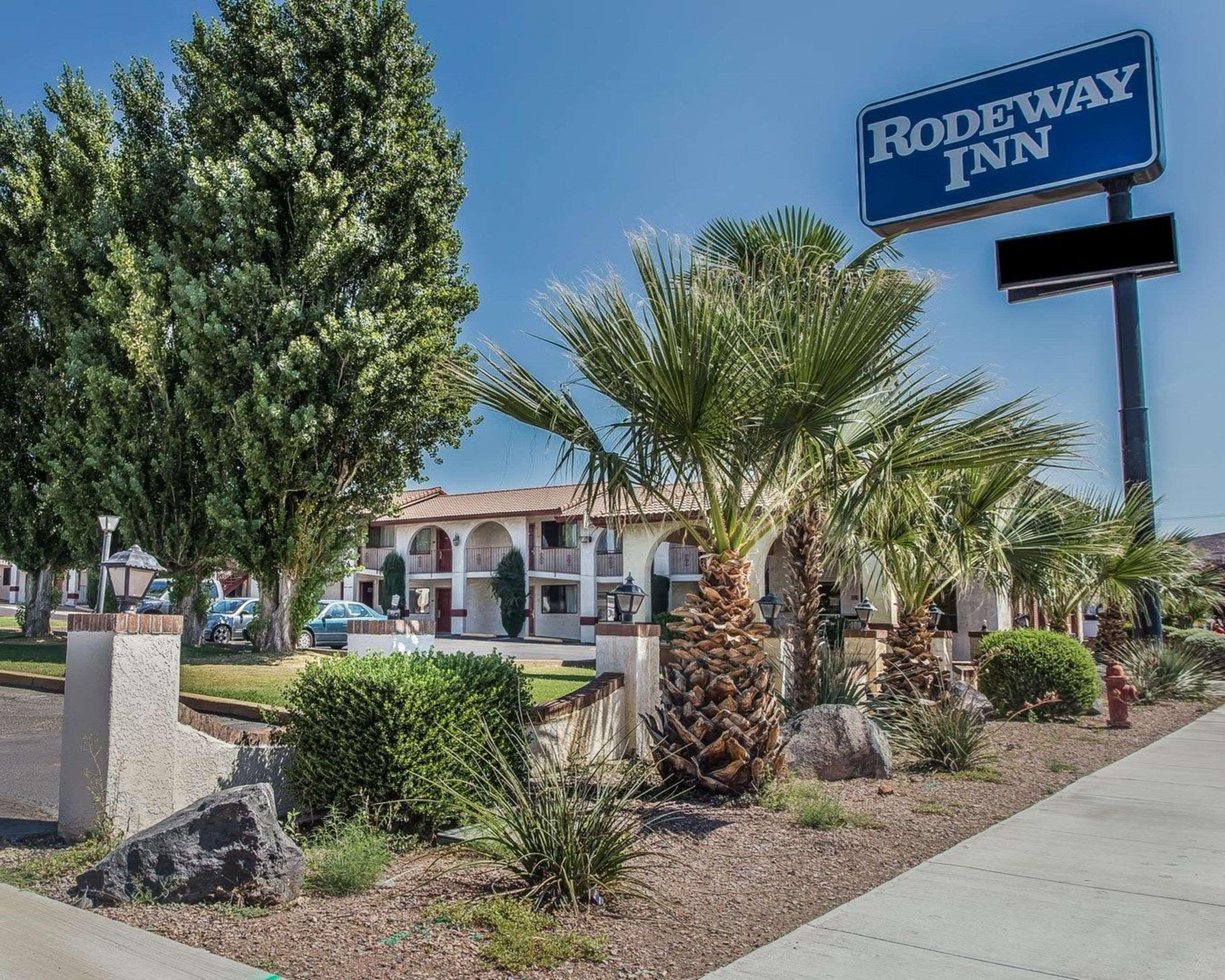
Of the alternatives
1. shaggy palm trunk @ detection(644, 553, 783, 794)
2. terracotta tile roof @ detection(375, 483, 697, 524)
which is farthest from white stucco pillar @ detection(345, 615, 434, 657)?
terracotta tile roof @ detection(375, 483, 697, 524)

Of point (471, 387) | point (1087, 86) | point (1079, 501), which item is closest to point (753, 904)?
point (471, 387)

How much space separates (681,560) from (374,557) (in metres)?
16.4

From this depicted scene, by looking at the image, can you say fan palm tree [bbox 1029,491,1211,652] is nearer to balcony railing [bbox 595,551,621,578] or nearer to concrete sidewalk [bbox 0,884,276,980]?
concrete sidewalk [bbox 0,884,276,980]

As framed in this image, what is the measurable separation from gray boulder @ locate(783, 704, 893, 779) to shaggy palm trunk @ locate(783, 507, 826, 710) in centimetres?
179

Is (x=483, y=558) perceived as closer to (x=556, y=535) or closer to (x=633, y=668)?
(x=556, y=535)

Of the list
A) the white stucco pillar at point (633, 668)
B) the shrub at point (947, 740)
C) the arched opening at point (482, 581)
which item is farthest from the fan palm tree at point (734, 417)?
the arched opening at point (482, 581)

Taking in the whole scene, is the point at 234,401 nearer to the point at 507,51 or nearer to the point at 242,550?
the point at 242,550

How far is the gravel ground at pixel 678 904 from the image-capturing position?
168 inches

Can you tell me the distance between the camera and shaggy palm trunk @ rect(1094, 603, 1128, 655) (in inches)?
705

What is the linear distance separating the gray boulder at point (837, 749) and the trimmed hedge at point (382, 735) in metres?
2.94

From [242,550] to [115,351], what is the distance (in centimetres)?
454

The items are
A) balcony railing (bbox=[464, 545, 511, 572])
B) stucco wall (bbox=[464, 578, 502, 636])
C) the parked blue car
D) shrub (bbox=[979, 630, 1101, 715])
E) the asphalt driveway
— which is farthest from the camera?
stucco wall (bbox=[464, 578, 502, 636])

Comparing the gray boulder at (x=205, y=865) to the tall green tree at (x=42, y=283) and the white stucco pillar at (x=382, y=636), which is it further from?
the tall green tree at (x=42, y=283)

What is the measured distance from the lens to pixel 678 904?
5.08 meters
